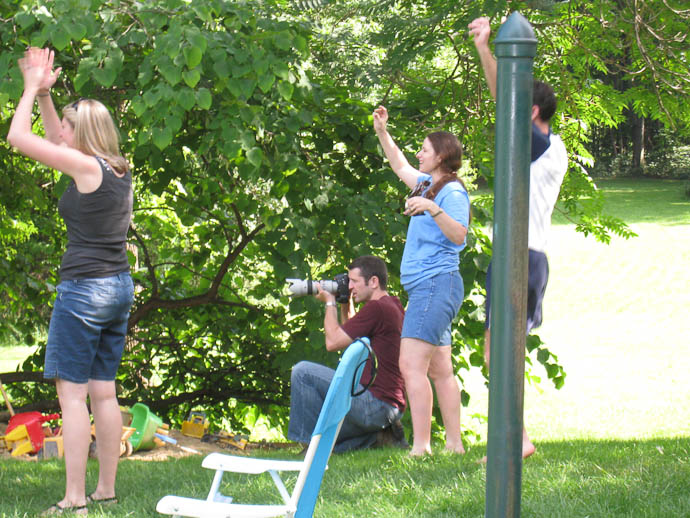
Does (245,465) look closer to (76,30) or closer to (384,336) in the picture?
(384,336)

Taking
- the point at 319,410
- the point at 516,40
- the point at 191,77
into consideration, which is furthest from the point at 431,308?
the point at 516,40

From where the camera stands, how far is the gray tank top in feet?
11.9

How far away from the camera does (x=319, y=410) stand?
5.15m

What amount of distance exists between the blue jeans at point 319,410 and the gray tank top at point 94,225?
5.84 feet

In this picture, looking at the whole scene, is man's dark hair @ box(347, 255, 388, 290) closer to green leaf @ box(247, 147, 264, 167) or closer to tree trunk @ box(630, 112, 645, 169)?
green leaf @ box(247, 147, 264, 167)

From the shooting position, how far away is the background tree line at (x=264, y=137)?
15.4 feet

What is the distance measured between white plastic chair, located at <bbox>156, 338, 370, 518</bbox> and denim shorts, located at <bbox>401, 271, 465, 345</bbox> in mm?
1448

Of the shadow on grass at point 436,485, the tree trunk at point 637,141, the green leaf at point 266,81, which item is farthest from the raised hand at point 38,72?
the tree trunk at point 637,141

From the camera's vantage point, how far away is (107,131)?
12.1 ft

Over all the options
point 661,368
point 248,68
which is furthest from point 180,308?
point 661,368

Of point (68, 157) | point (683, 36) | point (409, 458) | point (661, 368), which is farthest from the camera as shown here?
point (661, 368)

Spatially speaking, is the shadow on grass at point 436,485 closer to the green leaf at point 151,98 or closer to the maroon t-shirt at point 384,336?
the maroon t-shirt at point 384,336

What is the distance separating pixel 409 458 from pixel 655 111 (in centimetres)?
368

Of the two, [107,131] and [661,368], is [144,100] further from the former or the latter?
[661,368]
